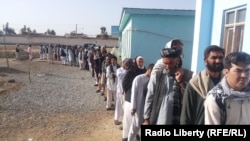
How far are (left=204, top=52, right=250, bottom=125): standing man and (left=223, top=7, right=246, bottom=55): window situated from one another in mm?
2890

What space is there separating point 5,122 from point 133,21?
280 inches

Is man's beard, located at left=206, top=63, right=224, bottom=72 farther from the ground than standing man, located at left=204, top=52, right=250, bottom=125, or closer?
farther from the ground

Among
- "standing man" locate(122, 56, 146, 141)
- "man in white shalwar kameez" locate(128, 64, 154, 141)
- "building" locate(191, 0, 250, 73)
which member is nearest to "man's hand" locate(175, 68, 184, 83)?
"man in white shalwar kameez" locate(128, 64, 154, 141)

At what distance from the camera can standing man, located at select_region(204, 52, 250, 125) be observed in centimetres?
Answer: 238

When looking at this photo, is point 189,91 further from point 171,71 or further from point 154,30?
point 154,30

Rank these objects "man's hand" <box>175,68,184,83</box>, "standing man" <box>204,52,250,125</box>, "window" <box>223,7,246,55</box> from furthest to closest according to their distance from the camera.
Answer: "window" <box>223,7,246,55</box> < "man's hand" <box>175,68,184,83</box> < "standing man" <box>204,52,250,125</box>

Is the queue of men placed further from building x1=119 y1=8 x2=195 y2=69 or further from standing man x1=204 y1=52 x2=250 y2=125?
building x1=119 y1=8 x2=195 y2=69

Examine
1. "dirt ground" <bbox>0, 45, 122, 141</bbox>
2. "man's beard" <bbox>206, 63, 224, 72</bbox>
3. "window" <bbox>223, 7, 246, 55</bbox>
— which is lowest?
"dirt ground" <bbox>0, 45, 122, 141</bbox>

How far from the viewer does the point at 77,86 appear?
1240 centimetres

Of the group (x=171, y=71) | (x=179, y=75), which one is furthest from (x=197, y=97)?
(x=171, y=71)

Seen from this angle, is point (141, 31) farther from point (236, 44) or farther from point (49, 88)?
point (236, 44)

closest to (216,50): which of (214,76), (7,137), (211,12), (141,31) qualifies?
(214,76)

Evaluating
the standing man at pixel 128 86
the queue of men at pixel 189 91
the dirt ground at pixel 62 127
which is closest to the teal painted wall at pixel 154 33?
the dirt ground at pixel 62 127

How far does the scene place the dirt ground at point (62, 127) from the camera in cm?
582
